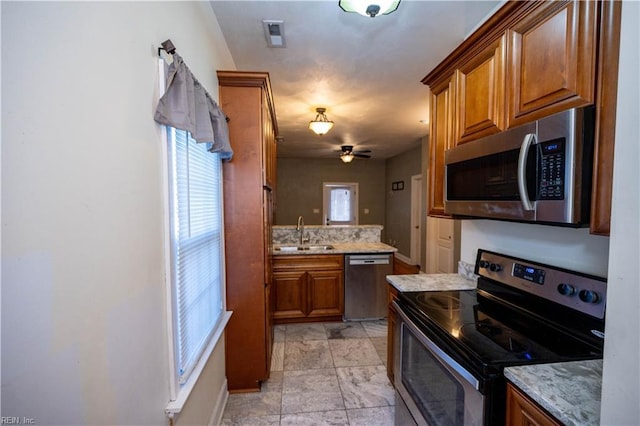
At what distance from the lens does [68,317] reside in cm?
62

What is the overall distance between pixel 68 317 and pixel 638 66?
4.66 feet

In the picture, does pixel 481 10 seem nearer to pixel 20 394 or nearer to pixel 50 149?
pixel 50 149

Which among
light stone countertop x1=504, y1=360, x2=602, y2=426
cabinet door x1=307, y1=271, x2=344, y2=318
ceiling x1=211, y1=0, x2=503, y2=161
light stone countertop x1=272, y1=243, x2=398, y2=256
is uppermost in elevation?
ceiling x1=211, y1=0, x2=503, y2=161

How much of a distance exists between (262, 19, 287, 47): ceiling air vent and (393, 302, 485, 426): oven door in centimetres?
199

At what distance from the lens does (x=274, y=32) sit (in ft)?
5.95

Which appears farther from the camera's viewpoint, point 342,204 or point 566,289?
point 342,204

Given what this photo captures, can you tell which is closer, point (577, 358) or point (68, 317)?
point (68, 317)

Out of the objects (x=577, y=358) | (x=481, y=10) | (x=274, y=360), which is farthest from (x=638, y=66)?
(x=274, y=360)

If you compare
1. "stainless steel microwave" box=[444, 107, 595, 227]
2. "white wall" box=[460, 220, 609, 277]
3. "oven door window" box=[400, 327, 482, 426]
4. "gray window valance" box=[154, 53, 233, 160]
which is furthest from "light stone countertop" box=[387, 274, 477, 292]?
"gray window valance" box=[154, 53, 233, 160]

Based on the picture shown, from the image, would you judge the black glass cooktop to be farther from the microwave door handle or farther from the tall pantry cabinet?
the tall pantry cabinet

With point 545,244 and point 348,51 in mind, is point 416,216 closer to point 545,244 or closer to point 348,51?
point 348,51

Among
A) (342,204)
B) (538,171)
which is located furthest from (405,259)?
(538,171)

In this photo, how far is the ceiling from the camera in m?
1.63

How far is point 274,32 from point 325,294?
106 inches
